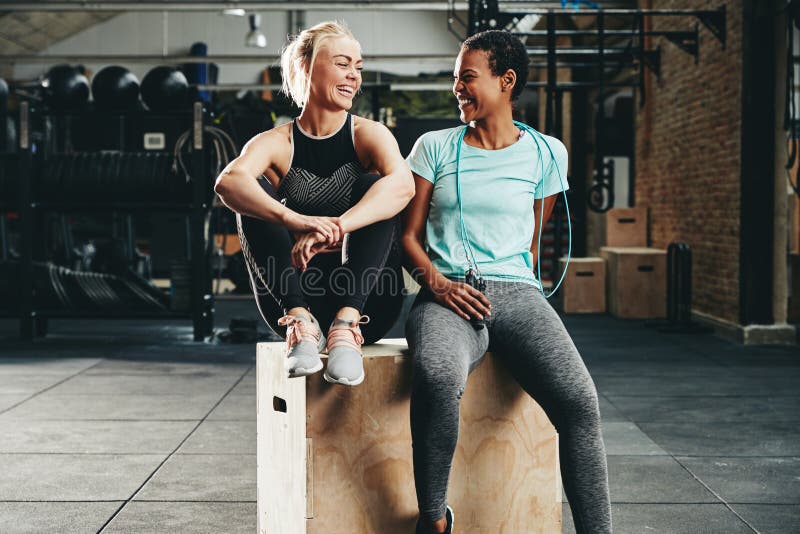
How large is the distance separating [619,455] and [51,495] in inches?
76.5

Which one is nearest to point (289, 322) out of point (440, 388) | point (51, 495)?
point (440, 388)

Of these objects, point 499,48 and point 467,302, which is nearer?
point 467,302

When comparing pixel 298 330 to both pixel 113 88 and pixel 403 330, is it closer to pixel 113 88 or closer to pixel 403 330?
pixel 403 330

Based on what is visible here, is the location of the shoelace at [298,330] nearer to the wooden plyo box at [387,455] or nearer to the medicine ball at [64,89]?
the wooden plyo box at [387,455]

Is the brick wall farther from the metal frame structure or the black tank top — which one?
the black tank top

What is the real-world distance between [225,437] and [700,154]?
17.0ft

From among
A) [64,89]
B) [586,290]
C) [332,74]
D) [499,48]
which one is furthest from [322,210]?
[586,290]

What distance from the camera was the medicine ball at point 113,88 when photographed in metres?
6.66

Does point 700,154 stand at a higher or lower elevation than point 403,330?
higher

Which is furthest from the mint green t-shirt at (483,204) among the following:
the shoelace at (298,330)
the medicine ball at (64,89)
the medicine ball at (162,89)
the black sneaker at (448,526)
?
the medicine ball at (64,89)

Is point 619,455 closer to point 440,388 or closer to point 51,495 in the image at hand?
point 440,388

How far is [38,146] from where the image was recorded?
6.78 meters

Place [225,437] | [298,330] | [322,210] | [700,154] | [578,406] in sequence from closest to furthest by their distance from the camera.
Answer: [578,406] < [298,330] < [322,210] < [225,437] < [700,154]

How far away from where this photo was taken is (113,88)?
6.67m
